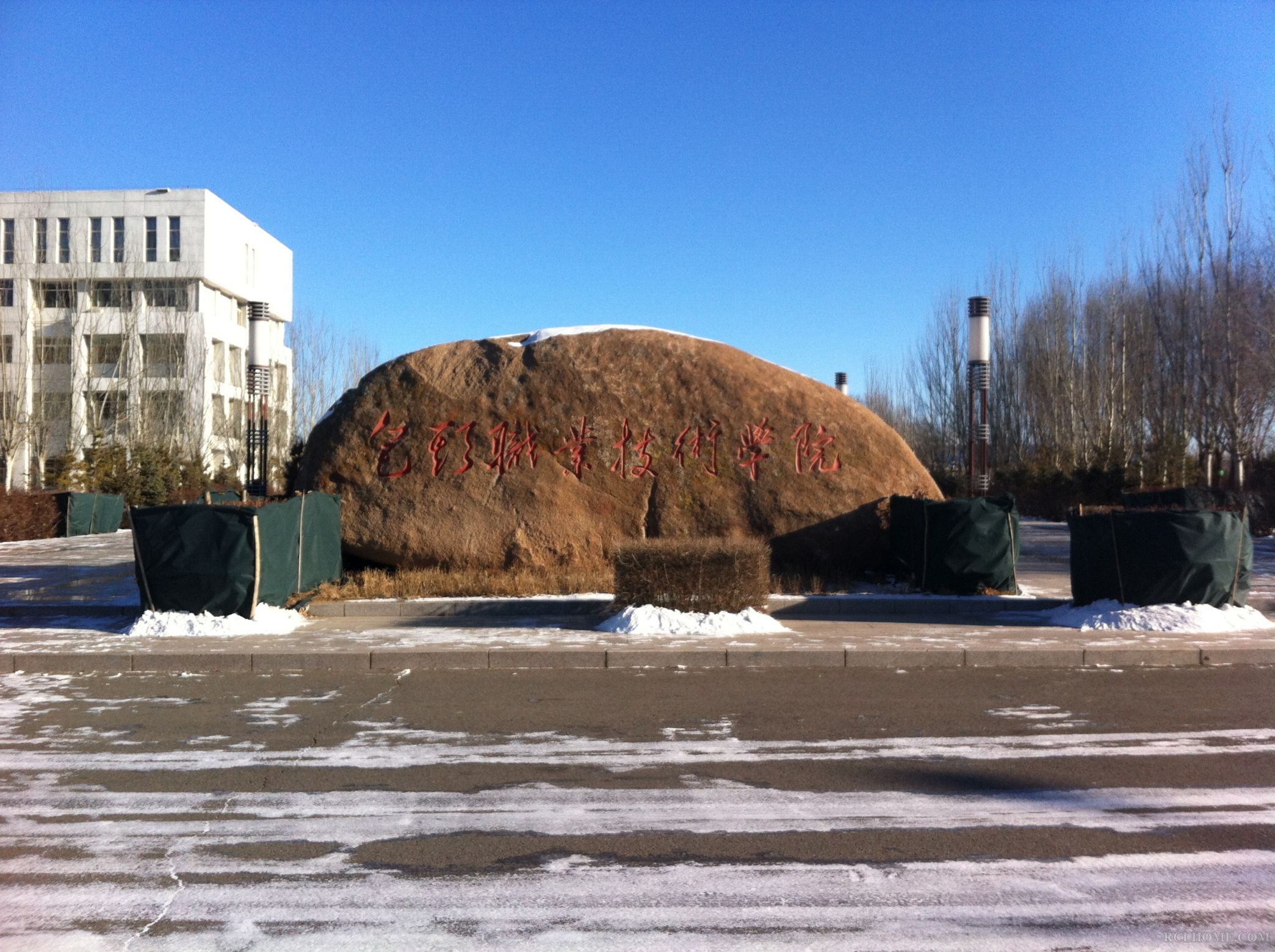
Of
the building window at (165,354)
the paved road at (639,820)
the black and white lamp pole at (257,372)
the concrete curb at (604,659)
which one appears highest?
the building window at (165,354)

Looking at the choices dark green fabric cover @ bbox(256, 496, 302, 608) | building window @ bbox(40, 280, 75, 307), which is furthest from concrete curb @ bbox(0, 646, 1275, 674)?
building window @ bbox(40, 280, 75, 307)

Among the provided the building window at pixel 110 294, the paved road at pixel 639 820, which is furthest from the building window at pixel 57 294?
the paved road at pixel 639 820

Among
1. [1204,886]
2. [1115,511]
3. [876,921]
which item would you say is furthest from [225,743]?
[1115,511]

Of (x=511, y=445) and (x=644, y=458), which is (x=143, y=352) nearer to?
(x=511, y=445)

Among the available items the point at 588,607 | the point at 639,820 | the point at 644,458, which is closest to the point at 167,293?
the point at 644,458

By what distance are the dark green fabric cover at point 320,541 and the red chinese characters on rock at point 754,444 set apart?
5643 mm

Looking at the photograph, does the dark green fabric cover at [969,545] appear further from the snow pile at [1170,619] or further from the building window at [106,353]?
the building window at [106,353]

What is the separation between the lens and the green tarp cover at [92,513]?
27484mm

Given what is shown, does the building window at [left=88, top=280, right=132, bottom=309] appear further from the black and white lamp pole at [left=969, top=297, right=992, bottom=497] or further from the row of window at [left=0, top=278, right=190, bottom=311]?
the black and white lamp pole at [left=969, top=297, right=992, bottom=497]

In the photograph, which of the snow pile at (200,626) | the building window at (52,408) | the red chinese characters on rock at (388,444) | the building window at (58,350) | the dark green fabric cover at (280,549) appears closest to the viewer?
the snow pile at (200,626)

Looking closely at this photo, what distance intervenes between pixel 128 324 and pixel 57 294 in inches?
182

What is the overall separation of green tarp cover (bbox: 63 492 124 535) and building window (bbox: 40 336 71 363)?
1692cm

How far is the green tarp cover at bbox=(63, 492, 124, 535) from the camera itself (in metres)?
27.5

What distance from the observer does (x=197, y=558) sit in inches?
425
